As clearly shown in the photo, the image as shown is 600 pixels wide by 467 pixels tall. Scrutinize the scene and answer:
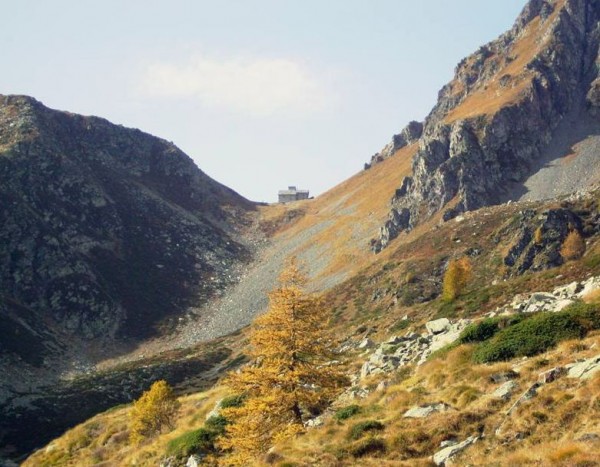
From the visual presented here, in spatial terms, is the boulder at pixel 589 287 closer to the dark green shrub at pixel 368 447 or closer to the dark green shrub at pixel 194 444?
the dark green shrub at pixel 368 447

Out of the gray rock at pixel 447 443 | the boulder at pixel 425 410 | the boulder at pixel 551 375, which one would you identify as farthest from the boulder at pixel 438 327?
the gray rock at pixel 447 443

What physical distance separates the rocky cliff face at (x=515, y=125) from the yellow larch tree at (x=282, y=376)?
9121cm

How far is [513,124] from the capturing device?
5123 inches

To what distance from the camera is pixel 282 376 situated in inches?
987

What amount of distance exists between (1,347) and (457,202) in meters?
85.1

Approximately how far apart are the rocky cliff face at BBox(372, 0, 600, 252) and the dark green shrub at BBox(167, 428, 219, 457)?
90.7m

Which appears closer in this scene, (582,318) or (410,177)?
(582,318)

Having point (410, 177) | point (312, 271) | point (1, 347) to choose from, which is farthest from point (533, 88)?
point (1, 347)

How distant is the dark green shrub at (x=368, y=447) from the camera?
730 inches

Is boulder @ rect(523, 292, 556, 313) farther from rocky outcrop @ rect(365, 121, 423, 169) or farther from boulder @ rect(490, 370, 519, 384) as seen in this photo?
rocky outcrop @ rect(365, 121, 423, 169)

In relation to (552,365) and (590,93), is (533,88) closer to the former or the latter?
(590,93)

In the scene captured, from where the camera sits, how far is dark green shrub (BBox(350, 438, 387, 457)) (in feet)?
60.8

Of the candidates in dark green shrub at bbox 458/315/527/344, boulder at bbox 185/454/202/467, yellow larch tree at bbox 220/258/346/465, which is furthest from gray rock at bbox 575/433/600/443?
boulder at bbox 185/454/202/467

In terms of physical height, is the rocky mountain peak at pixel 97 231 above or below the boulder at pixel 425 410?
above
